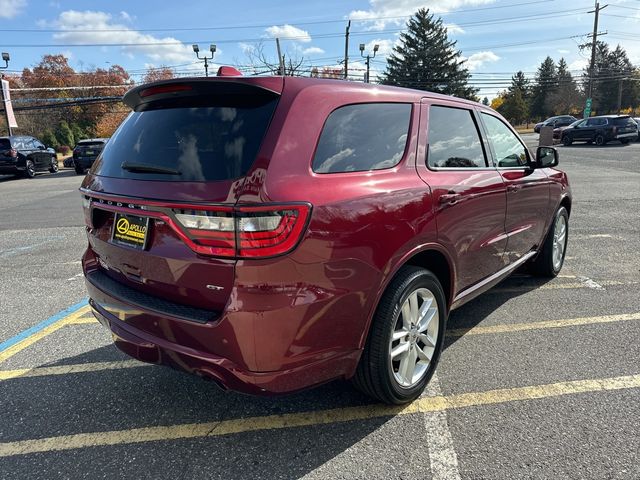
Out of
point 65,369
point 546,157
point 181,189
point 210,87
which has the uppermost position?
point 210,87

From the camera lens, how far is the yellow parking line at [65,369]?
10.3ft

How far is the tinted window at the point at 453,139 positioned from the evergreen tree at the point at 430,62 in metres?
59.6

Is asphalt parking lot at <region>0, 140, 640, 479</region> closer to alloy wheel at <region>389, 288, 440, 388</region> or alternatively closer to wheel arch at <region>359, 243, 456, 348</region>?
alloy wheel at <region>389, 288, 440, 388</region>

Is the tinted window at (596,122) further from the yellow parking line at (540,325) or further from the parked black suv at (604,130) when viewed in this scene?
the yellow parking line at (540,325)

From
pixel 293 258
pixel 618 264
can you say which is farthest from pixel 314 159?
pixel 618 264

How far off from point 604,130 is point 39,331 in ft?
101

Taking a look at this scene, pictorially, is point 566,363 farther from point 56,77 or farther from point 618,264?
point 56,77

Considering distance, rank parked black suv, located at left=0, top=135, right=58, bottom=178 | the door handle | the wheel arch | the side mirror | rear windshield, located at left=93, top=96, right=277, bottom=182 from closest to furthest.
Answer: rear windshield, located at left=93, top=96, right=277, bottom=182 → the wheel arch → the door handle → the side mirror → parked black suv, located at left=0, top=135, right=58, bottom=178

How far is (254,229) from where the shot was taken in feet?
6.25

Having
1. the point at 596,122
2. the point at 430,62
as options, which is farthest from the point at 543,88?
the point at 596,122

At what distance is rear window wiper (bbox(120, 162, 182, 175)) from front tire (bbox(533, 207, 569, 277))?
12.6ft

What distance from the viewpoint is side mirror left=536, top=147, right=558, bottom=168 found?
164 inches

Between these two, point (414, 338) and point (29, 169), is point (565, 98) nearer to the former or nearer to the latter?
point (29, 169)

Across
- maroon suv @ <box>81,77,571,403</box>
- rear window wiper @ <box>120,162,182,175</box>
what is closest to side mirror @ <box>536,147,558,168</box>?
maroon suv @ <box>81,77,571,403</box>
